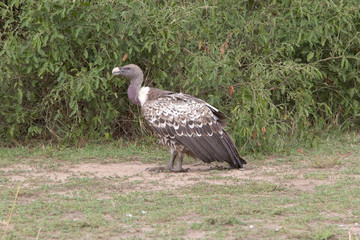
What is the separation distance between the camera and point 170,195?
6.26 meters

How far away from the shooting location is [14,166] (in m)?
7.68

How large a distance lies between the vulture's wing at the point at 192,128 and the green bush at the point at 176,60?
2.26 ft

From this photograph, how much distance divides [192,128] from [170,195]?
1.27 metres

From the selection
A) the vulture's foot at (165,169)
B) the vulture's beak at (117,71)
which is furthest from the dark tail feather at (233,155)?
the vulture's beak at (117,71)

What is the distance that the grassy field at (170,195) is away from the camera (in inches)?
201

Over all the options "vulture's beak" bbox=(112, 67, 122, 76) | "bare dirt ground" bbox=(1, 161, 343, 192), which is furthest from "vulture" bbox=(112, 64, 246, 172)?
"vulture's beak" bbox=(112, 67, 122, 76)

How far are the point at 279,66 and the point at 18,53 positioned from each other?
3.13 metres

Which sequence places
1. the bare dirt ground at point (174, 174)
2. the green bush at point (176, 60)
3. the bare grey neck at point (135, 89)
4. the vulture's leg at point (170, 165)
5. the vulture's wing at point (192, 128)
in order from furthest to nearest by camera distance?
1. the green bush at point (176, 60)
2. the bare grey neck at point (135, 89)
3. the vulture's leg at point (170, 165)
4. the vulture's wing at point (192, 128)
5. the bare dirt ground at point (174, 174)

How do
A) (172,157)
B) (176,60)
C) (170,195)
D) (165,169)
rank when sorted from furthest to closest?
(176,60), (172,157), (165,169), (170,195)

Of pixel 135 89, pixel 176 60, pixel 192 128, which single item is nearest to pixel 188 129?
pixel 192 128

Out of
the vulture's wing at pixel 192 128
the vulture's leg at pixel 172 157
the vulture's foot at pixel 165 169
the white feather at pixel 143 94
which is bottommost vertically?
the vulture's foot at pixel 165 169

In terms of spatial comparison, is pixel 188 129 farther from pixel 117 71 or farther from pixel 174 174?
pixel 117 71

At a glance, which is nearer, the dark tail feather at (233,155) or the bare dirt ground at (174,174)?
the bare dirt ground at (174,174)

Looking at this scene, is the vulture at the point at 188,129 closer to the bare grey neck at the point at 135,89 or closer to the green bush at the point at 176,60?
the bare grey neck at the point at 135,89
